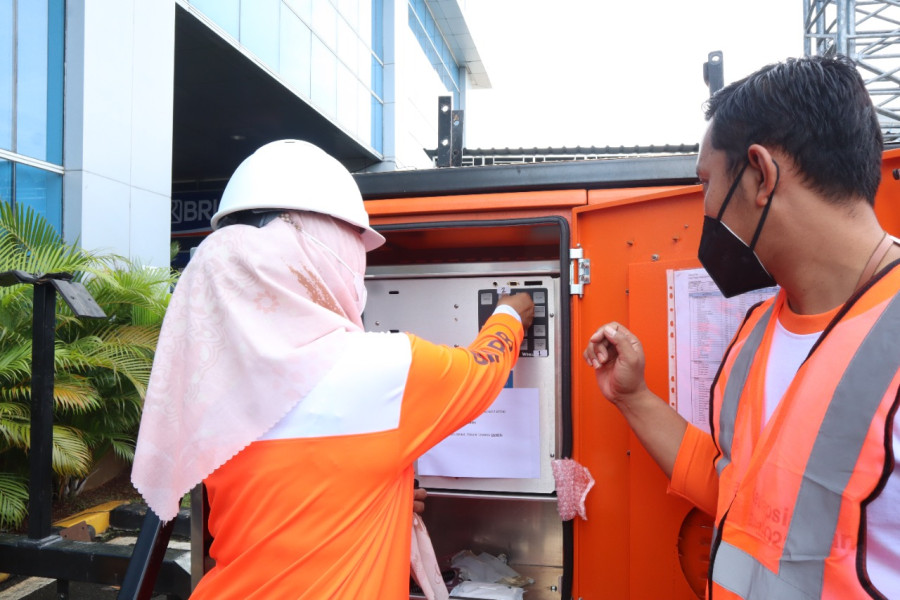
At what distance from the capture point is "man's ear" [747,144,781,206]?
117cm

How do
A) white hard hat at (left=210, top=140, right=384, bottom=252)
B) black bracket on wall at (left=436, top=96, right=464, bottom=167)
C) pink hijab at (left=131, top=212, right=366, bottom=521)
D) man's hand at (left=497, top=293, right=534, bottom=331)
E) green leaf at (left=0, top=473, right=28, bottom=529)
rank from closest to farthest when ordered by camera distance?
pink hijab at (left=131, top=212, right=366, bottom=521) < white hard hat at (left=210, top=140, right=384, bottom=252) < man's hand at (left=497, top=293, right=534, bottom=331) < black bracket on wall at (left=436, top=96, right=464, bottom=167) < green leaf at (left=0, top=473, right=28, bottom=529)

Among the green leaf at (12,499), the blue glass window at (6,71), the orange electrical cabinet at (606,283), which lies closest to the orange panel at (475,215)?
the orange electrical cabinet at (606,283)

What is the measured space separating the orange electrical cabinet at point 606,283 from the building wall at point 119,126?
5.25 metres

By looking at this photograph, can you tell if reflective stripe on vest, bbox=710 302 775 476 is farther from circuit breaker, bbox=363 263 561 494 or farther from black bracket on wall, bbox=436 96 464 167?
black bracket on wall, bbox=436 96 464 167

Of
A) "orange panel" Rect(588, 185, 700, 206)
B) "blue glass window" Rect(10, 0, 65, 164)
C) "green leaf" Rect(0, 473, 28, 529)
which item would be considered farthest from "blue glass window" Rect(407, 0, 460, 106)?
"orange panel" Rect(588, 185, 700, 206)

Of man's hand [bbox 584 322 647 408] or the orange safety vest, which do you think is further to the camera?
man's hand [bbox 584 322 647 408]

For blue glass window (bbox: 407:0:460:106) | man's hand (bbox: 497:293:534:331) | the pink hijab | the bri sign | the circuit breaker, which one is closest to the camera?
the pink hijab

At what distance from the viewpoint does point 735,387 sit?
1.36 meters

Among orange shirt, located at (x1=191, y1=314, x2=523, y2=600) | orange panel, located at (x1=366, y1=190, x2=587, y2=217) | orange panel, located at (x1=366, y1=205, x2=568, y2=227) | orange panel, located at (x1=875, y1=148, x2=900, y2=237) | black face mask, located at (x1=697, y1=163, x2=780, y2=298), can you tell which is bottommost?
→ orange shirt, located at (x1=191, y1=314, x2=523, y2=600)

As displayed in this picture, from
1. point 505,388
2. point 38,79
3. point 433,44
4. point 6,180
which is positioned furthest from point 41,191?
point 433,44

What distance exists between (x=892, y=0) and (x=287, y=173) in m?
10.6

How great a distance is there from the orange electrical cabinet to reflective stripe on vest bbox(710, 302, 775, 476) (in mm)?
375

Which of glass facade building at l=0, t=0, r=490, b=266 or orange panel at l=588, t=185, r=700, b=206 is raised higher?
glass facade building at l=0, t=0, r=490, b=266

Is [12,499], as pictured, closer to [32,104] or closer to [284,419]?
[284,419]
